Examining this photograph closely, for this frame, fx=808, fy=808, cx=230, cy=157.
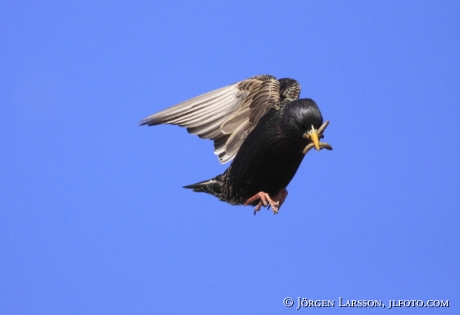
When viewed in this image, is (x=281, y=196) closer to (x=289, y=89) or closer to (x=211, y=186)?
(x=211, y=186)

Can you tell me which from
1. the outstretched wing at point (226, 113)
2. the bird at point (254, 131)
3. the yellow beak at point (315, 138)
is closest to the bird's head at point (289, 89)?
the bird at point (254, 131)

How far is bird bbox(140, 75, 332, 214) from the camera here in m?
8.99

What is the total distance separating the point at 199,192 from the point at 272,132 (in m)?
2.11

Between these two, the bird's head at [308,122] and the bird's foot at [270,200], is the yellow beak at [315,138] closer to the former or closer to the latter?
the bird's head at [308,122]

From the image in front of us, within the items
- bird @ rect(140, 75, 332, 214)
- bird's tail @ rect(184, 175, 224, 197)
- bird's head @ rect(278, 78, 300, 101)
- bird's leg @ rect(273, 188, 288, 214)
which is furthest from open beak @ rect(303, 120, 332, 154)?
bird's tail @ rect(184, 175, 224, 197)

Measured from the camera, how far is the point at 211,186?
10.6m

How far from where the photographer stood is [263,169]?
9.39 metres

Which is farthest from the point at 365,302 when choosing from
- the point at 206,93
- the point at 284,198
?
the point at 206,93

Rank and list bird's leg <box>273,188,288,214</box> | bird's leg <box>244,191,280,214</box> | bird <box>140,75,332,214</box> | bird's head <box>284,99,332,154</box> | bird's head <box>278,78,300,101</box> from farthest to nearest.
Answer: bird's head <box>278,78,300,101</box> → bird's leg <box>273,188,288,214</box> → bird's leg <box>244,191,280,214</box> → bird <box>140,75,332,214</box> → bird's head <box>284,99,332,154</box>

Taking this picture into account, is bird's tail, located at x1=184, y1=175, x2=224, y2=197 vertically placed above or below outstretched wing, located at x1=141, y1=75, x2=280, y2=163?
below

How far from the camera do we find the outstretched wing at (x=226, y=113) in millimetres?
10227

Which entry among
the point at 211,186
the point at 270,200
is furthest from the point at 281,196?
the point at 211,186

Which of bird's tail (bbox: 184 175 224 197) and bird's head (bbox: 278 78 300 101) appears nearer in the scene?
bird's head (bbox: 278 78 300 101)

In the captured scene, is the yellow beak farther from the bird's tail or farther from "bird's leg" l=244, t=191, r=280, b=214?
the bird's tail
